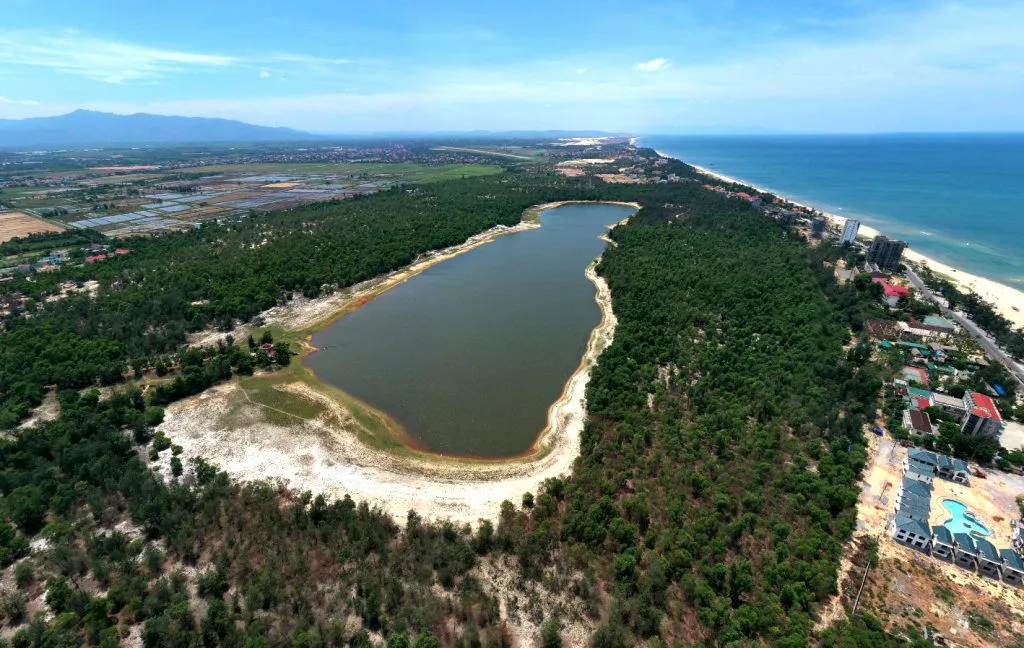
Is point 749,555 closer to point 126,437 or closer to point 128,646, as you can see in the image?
point 128,646

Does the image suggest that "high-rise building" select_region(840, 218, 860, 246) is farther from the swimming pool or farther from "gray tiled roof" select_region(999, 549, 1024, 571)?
"gray tiled roof" select_region(999, 549, 1024, 571)

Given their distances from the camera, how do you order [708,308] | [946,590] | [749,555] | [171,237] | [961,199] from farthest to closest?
1. [961,199]
2. [171,237]
3. [708,308]
4. [749,555]
5. [946,590]

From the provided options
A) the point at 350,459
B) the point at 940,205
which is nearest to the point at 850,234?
the point at 940,205

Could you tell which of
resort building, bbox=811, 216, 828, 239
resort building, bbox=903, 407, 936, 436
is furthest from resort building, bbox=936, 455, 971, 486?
resort building, bbox=811, 216, 828, 239

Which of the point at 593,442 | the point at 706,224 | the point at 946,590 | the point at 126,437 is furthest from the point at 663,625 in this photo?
the point at 706,224

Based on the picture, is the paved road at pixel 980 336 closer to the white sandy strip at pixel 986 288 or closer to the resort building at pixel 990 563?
the white sandy strip at pixel 986 288

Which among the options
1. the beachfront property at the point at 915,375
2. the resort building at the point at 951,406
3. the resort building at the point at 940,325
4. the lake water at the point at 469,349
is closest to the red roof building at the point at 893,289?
the resort building at the point at 940,325
